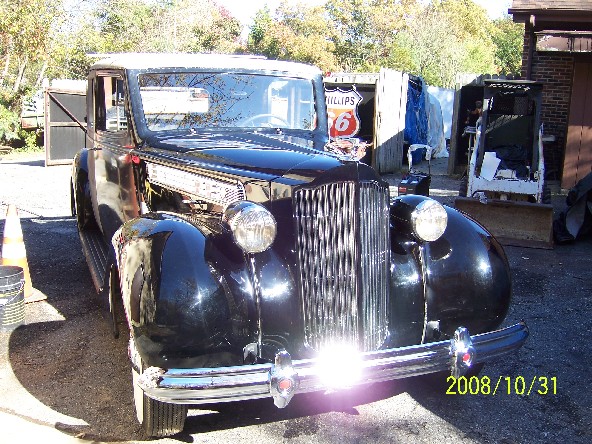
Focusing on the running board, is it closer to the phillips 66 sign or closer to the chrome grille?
the chrome grille

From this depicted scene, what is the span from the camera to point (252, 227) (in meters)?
2.83

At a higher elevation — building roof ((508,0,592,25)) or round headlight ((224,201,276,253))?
building roof ((508,0,592,25))

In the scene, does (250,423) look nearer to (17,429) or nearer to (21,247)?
(17,429)

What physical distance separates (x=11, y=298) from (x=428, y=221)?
10.2 ft

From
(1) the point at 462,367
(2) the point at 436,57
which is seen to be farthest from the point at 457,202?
(2) the point at 436,57

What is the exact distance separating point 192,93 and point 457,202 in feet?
14.7

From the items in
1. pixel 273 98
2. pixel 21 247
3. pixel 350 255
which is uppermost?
pixel 273 98

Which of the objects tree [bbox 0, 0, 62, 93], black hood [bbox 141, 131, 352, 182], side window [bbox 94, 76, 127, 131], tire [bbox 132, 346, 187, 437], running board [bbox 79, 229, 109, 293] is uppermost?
tree [bbox 0, 0, 62, 93]

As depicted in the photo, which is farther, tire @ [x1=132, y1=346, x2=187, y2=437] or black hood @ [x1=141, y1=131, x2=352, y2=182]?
black hood @ [x1=141, y1=131, x2=352, y2=182]

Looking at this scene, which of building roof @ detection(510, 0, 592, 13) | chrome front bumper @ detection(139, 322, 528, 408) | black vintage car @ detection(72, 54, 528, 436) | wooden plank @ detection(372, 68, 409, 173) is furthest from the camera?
wooden plank @ detection(372, 68, 409, 173)

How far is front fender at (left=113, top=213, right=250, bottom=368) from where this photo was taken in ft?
8.94

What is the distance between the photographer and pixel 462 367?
9.57 ft
